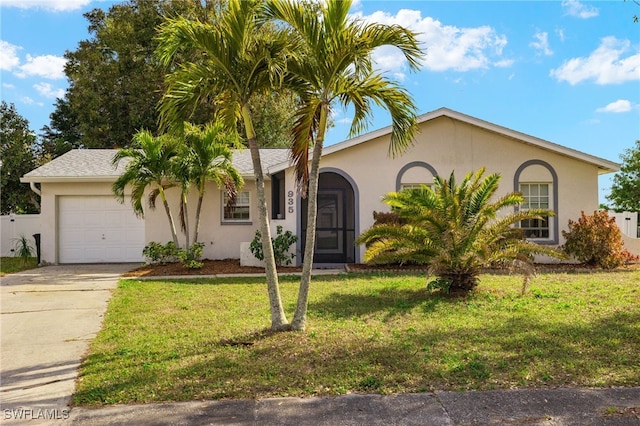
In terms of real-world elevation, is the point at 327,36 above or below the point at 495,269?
above

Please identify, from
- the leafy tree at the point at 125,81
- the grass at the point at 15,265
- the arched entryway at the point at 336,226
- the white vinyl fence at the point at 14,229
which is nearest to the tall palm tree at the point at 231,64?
the arched entryway at the point at 336,226

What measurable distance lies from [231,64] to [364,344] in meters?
3.88

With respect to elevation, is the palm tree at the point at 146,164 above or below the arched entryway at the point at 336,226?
above

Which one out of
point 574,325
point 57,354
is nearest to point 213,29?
point 57,354

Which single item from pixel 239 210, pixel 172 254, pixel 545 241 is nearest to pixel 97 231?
pixel 172 254

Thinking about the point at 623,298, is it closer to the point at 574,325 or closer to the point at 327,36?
the point at 574,325

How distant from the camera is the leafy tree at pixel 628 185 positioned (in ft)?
102

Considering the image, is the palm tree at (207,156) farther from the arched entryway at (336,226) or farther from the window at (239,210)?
the arched entryway at (336,226)

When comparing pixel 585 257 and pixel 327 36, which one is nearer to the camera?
pixel 327 36

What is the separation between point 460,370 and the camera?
4.92 m

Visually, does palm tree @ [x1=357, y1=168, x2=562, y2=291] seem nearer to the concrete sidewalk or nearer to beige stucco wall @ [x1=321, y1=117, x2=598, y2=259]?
the concrete sidewalk

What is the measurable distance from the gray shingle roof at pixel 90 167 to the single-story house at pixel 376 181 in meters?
0.07

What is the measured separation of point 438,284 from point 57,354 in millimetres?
6115

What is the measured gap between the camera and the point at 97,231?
15727 mm
